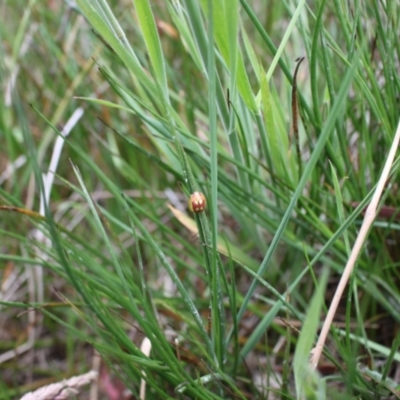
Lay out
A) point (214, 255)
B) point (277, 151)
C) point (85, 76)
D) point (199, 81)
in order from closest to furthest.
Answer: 1. point (214, 255)
2. point (277, 151)
3. point (199, 81)
4. point (85, 76)

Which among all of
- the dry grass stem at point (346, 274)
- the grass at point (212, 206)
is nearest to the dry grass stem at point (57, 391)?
the grass at point (212, 206)

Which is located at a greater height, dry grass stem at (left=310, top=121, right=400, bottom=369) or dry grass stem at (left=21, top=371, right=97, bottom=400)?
dry grass stem at (left=310, top=121, right=400, bottom=369)

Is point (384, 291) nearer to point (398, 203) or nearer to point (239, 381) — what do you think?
point (398, 203)

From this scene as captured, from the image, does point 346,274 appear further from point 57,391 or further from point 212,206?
point 57,391

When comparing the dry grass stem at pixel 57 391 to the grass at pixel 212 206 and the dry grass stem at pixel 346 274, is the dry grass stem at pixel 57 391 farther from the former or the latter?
the dry grass stem at pixel 346 274

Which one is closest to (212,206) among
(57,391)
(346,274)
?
(346,274)

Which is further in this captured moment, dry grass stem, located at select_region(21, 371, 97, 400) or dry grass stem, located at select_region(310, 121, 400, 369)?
dry grass stem, located at select_region(21, 371, 97, 400)

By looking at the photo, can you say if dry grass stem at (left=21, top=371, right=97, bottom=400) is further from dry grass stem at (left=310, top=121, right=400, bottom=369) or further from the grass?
dry grass stem at (left=310, top=121, right=400, bottom=369)

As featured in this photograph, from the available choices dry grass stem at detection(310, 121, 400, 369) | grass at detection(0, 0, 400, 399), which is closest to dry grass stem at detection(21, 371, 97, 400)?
grass at detection(0, 0, 400, 399)

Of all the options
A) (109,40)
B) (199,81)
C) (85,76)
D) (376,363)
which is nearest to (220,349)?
(376,363)
